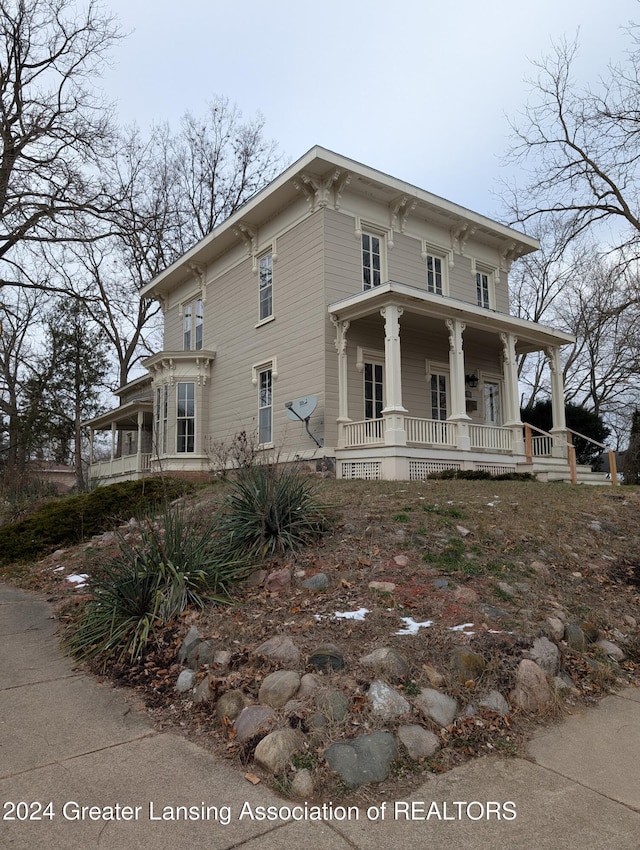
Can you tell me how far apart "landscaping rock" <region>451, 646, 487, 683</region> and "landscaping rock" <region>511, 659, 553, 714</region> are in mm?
233

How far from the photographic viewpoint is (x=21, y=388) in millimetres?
24969

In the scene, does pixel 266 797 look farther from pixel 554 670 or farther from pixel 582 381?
pixel 582 381

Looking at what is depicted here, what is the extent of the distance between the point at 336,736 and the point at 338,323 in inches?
409

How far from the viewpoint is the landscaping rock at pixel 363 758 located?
292 cm

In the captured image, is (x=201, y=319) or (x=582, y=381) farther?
(x=582, y=381)

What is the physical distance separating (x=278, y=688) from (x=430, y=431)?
30.2 ft

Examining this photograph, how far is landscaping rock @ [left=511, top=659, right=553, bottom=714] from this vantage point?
3.63 meters

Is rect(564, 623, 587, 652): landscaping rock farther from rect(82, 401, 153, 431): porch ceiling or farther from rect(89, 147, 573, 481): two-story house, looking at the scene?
rect(82, 401, 153, 431): porch ceiling

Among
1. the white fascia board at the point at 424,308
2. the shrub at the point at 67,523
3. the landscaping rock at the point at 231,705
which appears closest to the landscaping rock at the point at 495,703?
the landscaping rock at the point at 231,705

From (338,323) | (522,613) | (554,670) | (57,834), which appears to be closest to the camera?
(57,834)

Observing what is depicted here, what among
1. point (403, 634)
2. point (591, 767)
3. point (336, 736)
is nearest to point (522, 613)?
point (403, 634)

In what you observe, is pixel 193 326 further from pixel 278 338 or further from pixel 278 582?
pixel 278 582

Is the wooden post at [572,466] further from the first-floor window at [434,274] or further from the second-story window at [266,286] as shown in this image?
→ the second-story window at [266,286]

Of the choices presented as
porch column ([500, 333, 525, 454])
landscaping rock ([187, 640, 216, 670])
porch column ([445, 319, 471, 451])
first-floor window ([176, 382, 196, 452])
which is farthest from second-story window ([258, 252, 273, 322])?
landscaping rock ([187, 640, 216, 670])
